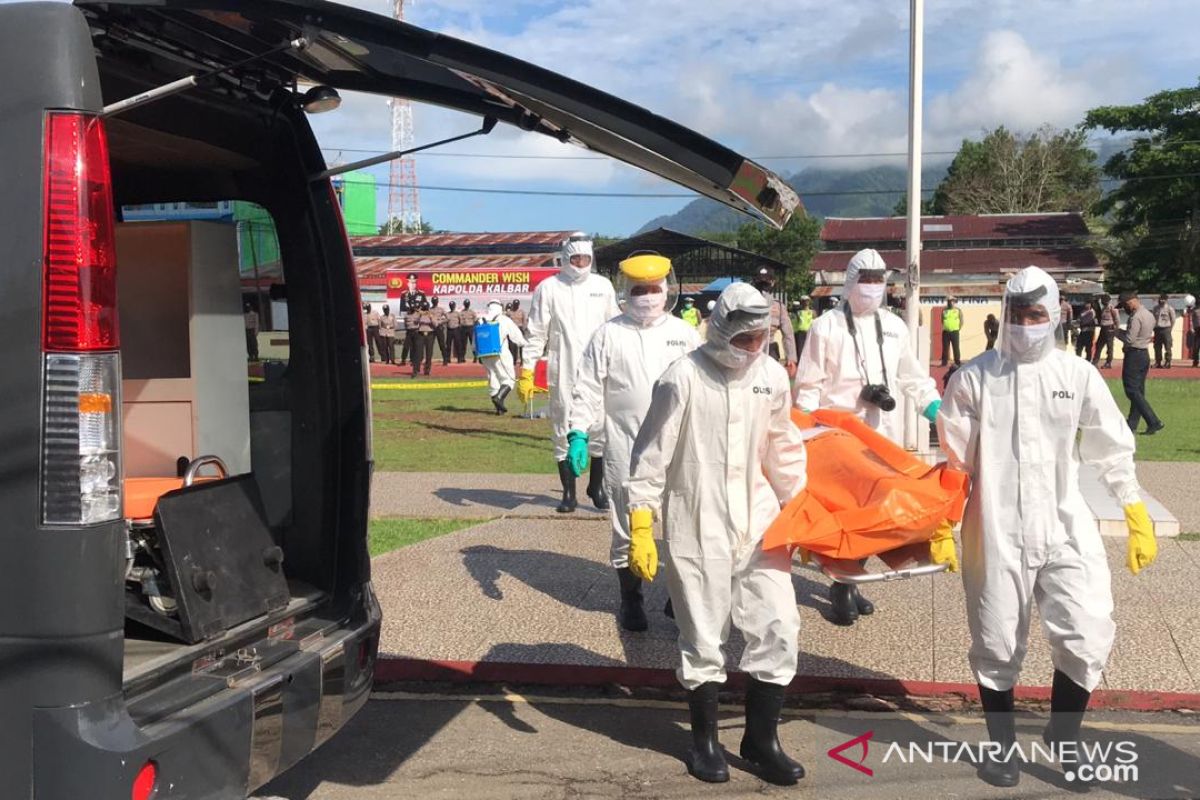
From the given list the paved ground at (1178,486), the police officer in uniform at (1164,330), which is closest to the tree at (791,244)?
the police officer in uniform at (1164,330)

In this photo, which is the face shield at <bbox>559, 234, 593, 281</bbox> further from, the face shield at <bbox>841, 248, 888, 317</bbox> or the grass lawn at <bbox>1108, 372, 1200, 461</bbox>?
the grass lawn at <bbox>1108, 372, 1200, 461</bbox>

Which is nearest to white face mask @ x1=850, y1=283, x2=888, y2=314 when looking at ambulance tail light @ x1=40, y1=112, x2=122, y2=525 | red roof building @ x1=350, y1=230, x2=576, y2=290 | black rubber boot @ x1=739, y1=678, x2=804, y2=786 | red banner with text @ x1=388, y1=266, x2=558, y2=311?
black rubber boot @ x1=739, y1=678, x2=804, y2=786

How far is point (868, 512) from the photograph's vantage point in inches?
176

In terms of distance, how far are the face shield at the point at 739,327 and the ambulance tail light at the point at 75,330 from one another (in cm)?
240

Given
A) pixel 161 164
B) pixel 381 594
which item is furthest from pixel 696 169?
pixel 381 594

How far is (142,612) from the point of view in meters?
3.57

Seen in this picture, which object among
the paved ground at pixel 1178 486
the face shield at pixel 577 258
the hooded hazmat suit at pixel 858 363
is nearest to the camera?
the hooded hazmat suit at pixel 858 363

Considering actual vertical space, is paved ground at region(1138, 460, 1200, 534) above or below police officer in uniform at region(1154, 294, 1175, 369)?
below

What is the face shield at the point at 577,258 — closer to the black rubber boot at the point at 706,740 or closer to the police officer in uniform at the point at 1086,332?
the black rubber boot at the point at 706,740

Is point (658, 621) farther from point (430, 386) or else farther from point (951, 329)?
point (951, 329)

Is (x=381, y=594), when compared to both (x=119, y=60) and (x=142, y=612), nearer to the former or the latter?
(x=142, y=612)

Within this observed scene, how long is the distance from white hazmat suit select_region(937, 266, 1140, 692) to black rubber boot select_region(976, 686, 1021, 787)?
0.05m

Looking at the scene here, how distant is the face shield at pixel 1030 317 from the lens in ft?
15.2

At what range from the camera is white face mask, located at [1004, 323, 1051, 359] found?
4637 mm
